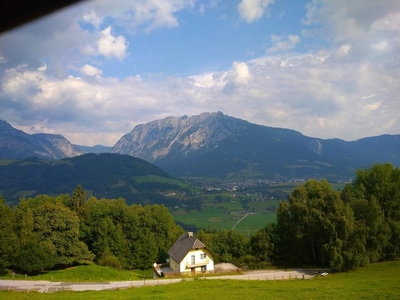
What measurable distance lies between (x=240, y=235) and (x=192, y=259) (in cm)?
906

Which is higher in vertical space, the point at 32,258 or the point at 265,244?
the point at 32,258

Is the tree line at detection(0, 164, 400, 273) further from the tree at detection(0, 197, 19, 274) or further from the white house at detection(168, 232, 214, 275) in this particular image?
the white house at detection(168, 232, 214, 275)

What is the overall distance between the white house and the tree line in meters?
4.15

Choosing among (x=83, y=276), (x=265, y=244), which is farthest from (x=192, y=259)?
(x=83, y=276)

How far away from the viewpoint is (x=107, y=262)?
4356cm

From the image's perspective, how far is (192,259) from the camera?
4066cm

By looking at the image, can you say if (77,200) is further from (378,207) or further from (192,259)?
(378,207)

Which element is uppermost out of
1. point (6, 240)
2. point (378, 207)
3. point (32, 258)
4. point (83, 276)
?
point (378, 207)

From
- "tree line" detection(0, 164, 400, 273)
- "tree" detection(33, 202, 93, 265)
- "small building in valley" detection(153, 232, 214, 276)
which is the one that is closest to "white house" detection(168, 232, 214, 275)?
"small building in valley" detection(153, 232, 214, 276)

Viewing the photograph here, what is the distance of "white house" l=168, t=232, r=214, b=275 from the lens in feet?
132

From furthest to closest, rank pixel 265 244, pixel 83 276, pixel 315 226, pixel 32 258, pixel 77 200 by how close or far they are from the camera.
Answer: pixel 77 200
pixel 265 244
pixel 315 226
pixel 32 258
pixel 83 276

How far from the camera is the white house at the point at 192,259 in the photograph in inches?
1585

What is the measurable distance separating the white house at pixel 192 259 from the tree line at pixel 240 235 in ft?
13.6

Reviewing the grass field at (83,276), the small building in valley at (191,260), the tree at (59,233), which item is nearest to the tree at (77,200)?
the tree at (59,233)
